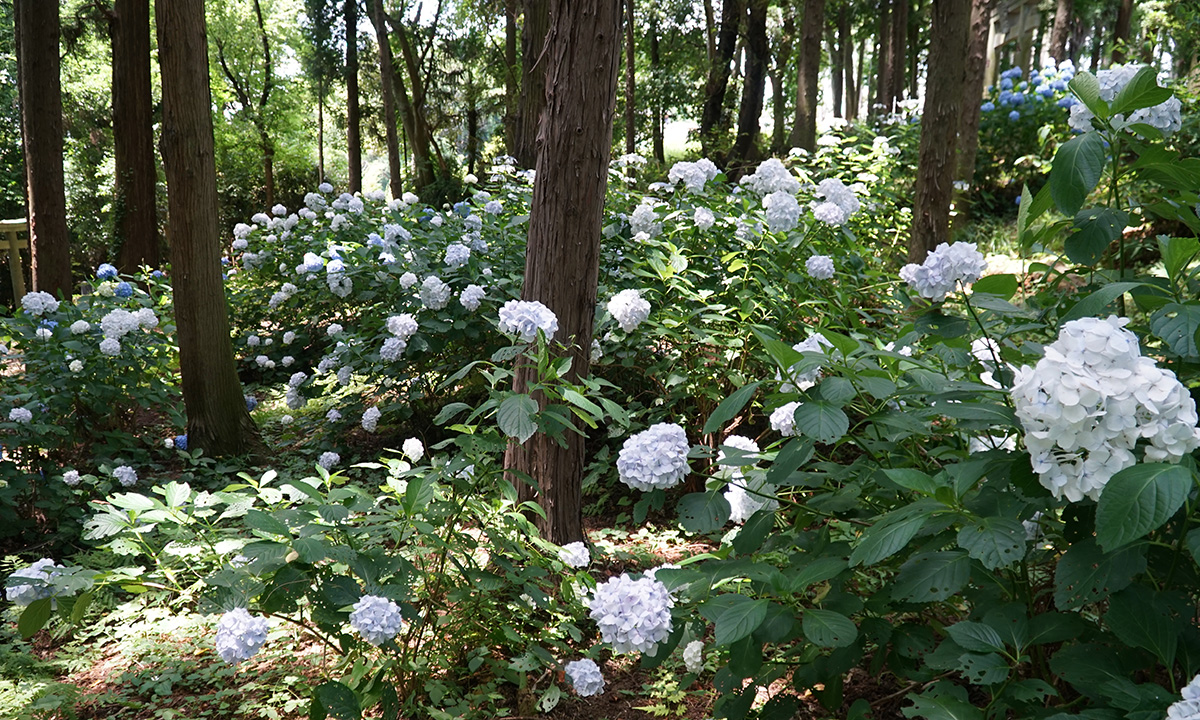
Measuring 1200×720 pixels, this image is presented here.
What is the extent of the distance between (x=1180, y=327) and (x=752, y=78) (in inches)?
591

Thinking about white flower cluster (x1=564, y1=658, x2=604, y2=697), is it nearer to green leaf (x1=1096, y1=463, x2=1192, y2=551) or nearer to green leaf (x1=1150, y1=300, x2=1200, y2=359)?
green leaf (x1=1096, y1=463, x2=1192, y2=551)

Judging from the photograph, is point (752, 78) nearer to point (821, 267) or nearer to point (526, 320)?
point (821, 267)

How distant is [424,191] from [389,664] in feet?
61.4

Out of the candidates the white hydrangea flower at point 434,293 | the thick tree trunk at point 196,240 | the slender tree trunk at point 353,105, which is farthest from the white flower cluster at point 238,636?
the slender tree trunk at point 353,105

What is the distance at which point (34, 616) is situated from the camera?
1916 millimetres

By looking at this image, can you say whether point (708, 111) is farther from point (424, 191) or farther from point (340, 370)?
point (340, 370)

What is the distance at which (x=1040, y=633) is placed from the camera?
144cm

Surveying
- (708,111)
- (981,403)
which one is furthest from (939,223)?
(708,111)

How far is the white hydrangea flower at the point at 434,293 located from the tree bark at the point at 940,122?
3.28 metres

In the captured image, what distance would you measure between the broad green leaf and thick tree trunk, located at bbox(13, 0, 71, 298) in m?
7.30

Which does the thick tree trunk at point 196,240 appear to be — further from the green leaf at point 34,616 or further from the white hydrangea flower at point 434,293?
the green leaf at point 34,616

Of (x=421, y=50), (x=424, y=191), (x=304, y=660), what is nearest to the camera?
(x=304, y=660)

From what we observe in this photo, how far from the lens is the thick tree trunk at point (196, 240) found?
446 centimetres

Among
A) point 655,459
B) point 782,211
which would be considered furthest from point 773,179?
point 655,459
